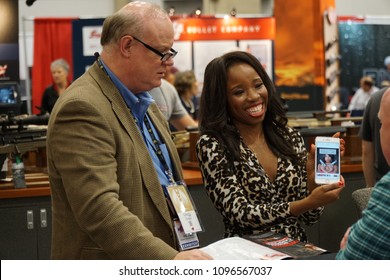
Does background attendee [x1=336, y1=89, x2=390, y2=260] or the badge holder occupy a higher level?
background attendee [x1=336, y1=89, x2=390, y2=260]

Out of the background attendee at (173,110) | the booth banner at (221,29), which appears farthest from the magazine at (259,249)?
the booth banner at (221,29)

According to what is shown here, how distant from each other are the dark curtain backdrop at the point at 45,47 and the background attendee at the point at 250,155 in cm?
971

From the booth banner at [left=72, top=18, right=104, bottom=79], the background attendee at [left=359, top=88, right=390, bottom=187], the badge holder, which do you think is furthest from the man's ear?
the booth banner at [left=72, top=18, right=104, bottom=79]

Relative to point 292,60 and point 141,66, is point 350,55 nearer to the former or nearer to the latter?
point 292,60

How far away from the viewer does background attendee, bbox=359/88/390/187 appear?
14.4ft

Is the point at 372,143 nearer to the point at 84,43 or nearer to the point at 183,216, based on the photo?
the point at 183,216

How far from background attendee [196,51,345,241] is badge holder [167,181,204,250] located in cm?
21

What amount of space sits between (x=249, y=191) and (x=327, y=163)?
310 mm

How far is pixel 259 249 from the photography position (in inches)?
88.9

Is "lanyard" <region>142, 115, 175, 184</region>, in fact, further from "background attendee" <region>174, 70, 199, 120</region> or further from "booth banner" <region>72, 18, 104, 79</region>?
"booth banner" <region>72, 18, 104, 79</region>

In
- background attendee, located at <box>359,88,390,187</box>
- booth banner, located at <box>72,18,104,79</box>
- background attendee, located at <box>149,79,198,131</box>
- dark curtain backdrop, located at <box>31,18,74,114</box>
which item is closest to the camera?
background attendee, located at <box>359,88,390,187</box>
